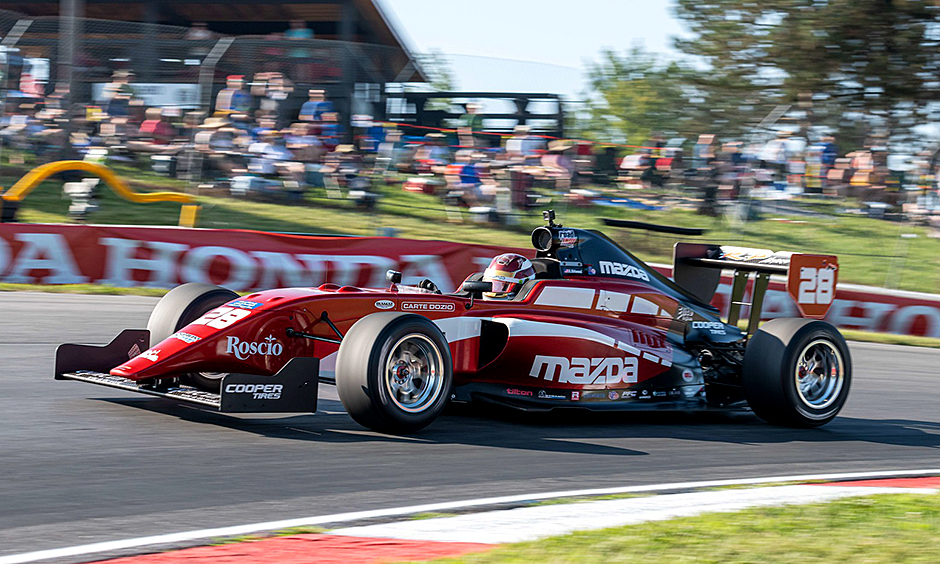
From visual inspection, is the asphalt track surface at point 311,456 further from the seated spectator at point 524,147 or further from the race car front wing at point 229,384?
the seated spectator at point 524,147

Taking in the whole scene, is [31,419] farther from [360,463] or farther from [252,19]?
[252,19]

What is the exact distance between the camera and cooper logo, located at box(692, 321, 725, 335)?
8.31 meters

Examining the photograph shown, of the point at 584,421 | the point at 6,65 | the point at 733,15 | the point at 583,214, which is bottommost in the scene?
the point at 584,421

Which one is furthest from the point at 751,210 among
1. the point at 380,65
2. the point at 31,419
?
the point at 31,419

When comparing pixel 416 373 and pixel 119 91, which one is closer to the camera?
pixel 416 373

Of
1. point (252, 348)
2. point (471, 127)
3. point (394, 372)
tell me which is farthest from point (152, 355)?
point (471, 127)

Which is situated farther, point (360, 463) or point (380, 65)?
point (380, 65)

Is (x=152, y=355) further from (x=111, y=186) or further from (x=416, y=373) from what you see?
(x=111, y=186)

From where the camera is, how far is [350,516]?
14.9 feet

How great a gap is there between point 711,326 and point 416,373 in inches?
118

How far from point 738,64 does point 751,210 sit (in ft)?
42.2

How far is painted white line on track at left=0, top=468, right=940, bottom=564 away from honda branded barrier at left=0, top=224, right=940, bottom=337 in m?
8.99

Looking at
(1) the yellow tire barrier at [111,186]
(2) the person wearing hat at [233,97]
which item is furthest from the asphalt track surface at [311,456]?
(2) the person wearing hat at [233,97]

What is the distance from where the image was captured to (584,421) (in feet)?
25.0
